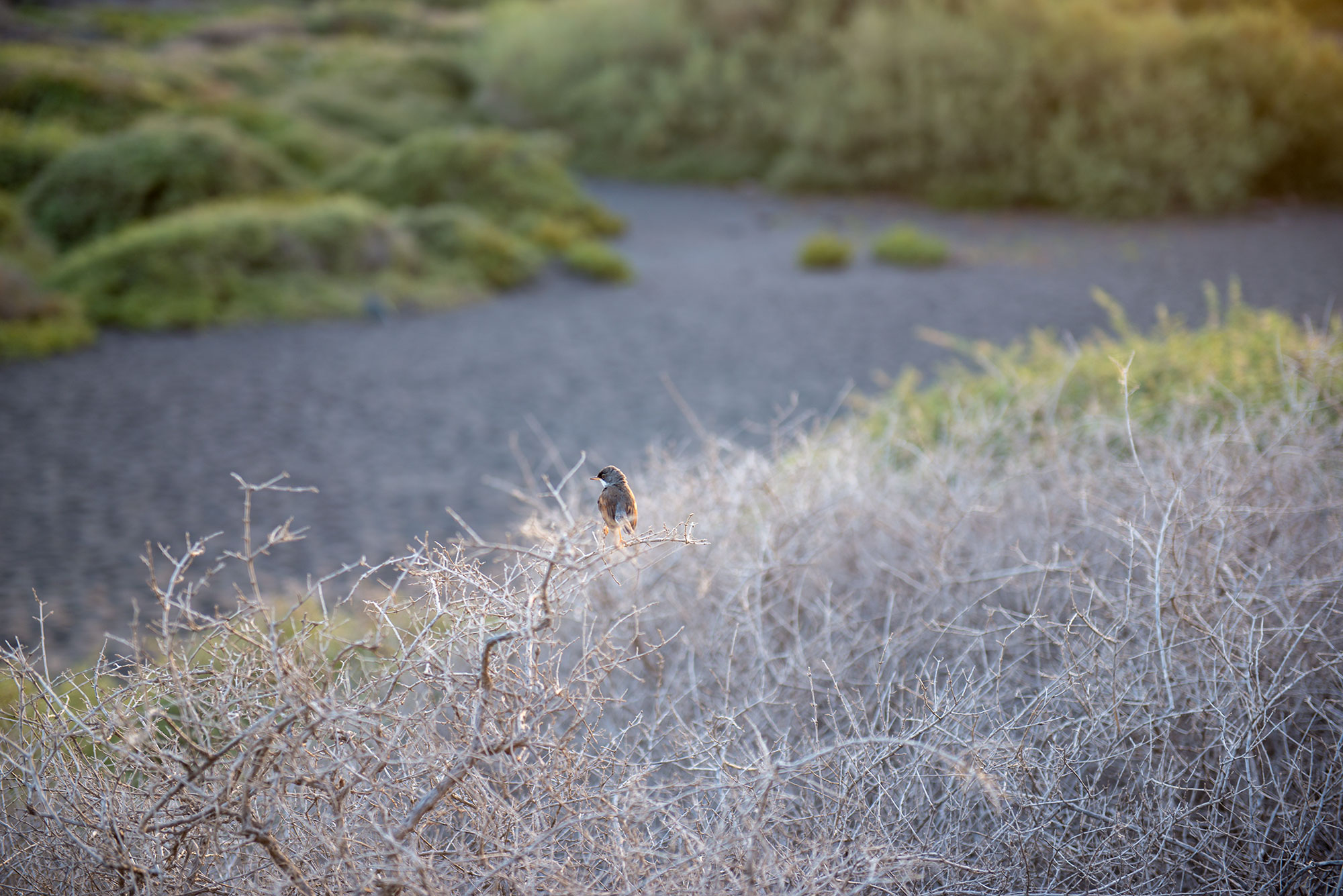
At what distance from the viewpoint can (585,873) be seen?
1471 millimetres

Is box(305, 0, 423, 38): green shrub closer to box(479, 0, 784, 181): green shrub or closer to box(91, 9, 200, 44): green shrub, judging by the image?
box(91, 9, 200, 44): green shrub

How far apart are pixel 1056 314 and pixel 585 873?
6.94 meters

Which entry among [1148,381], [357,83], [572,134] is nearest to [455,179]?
[572,134]

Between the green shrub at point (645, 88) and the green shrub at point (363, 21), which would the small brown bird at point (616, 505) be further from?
the green shrub at point (363, 21)

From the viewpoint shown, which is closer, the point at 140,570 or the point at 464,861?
the point at 464,861

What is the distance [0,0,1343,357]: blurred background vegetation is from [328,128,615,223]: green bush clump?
0.11 ft

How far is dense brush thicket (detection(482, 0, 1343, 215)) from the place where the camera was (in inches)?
426

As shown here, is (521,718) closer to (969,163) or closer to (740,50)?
(969,163)

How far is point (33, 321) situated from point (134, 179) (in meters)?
3.36

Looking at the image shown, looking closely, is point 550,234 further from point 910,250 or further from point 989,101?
point 989,101

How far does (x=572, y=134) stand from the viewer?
1695 centimetres

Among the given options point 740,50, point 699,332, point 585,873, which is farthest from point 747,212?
point 585,873

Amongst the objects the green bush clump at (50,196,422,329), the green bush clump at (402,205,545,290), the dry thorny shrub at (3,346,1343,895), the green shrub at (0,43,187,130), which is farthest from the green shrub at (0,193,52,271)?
the dry thorny shrub at (3,346,1343,895)

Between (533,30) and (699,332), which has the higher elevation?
(533,30)
